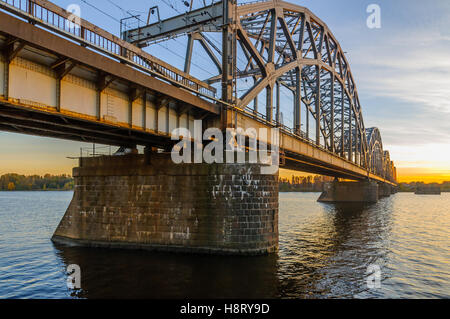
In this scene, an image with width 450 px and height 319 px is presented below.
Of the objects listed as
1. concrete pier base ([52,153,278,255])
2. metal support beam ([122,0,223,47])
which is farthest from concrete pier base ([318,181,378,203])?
metal support beam ([122,0,223,47])

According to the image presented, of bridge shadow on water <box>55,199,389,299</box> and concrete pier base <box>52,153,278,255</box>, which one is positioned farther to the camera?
concrete pier base <box>52,153,278,255</box>

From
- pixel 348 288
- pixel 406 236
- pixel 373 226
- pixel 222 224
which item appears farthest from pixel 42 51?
pixel 373 226

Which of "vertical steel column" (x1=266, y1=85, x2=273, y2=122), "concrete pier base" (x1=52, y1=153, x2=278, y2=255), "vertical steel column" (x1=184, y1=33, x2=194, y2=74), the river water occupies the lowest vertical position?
the river water

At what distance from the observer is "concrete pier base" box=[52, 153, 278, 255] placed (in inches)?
843

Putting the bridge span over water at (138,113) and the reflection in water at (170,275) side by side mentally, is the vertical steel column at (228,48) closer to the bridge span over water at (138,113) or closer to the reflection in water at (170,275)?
the bridge span over water at (138,113)

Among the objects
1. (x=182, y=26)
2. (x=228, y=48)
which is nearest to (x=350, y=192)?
(x=228, y=48)

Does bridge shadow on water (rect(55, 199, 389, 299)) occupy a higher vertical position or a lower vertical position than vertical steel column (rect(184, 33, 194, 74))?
lower

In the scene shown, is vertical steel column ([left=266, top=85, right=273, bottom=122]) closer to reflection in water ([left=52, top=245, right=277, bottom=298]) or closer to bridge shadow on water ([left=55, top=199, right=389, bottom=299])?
bridge shadow on water ([left=55, top=199, right=389, bottom=299])

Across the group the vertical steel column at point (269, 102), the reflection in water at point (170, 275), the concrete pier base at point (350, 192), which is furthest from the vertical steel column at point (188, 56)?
the concrete pier base at point (350, 192)

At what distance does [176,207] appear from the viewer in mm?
22453

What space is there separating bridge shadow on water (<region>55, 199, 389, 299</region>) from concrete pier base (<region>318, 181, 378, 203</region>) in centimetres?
7187

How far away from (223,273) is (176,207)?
20.6 ft

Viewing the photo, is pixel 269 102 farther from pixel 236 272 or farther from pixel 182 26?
pixel 236 272
